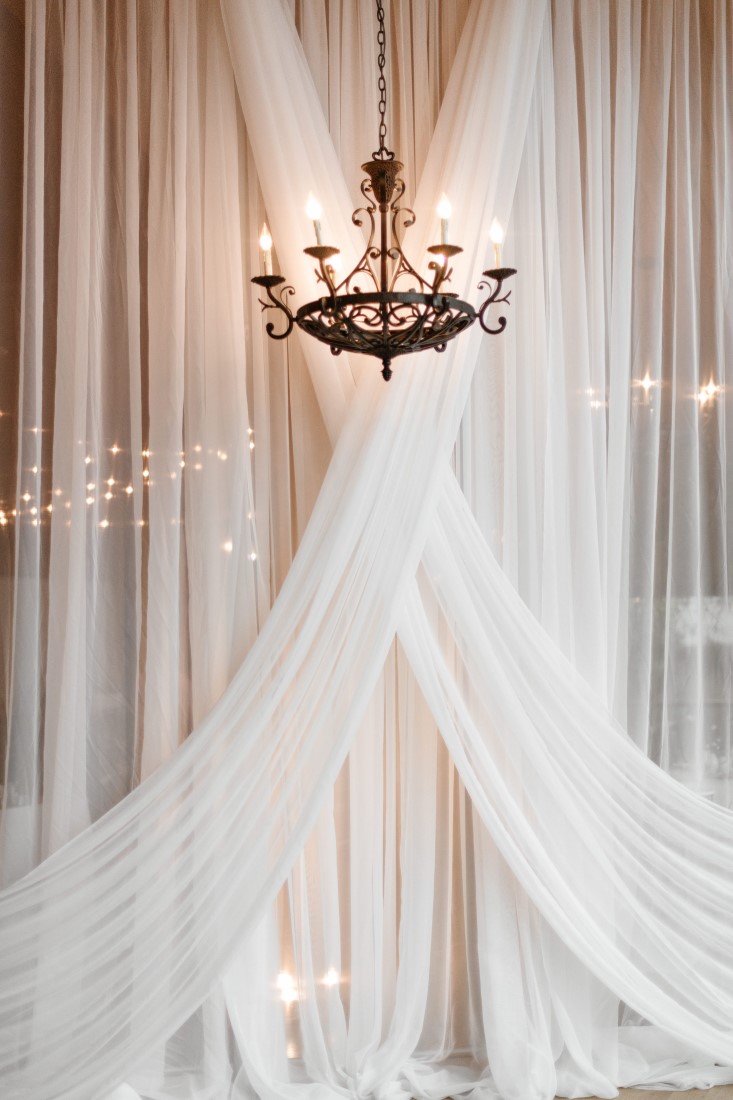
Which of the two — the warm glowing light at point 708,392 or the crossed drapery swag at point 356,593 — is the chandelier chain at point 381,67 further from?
the warm glowing light at point 708,392

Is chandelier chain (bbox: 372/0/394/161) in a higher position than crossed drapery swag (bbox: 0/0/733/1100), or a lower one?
higher

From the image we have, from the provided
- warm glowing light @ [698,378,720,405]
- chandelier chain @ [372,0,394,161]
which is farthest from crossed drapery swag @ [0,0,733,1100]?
warm glowing light @ [698,378,720,405]

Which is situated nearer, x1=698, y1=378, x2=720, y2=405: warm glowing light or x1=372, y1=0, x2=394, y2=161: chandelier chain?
x1=372, y1=0, x2=394, y2=161: chandelier chain

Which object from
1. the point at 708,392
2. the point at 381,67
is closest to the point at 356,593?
the point at 708,392

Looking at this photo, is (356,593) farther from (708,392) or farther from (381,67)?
(381,67)

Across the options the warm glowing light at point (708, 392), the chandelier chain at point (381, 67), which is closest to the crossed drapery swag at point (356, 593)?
the chandelier chain at point (381, 67)

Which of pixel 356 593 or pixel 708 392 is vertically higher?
pixel 708 392

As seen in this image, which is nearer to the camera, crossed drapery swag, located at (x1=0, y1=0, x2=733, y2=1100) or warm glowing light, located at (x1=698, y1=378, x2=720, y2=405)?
crossed drapery swag, located at (x1=0, y1=0, x2=733, y2=1100)

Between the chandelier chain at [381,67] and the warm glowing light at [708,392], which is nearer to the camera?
the chandelier chain at [381,67]

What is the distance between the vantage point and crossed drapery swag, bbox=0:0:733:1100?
268cm

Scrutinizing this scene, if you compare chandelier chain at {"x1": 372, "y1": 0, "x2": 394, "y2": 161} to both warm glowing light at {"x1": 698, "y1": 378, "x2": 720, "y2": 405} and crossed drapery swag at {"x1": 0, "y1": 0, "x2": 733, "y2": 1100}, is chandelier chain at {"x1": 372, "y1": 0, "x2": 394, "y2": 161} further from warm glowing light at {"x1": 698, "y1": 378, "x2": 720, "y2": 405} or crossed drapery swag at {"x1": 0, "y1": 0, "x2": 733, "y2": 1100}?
warm glowing light at {"x1": 698, "y1": 378, "x2": 720, "y2": 405}

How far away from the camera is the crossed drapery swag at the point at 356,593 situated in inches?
106

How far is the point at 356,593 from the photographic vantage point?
2.69 meters

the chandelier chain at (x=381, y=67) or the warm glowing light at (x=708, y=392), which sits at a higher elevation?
the chandelier chain at (x=381, y=67)
